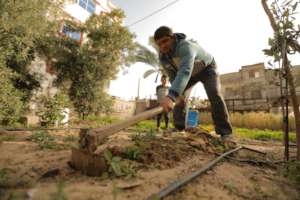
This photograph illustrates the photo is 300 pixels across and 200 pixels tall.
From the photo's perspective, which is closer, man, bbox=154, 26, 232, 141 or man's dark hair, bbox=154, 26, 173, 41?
man, bbox=154, 26, 232, 141

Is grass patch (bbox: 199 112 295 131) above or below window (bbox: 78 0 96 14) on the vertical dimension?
below

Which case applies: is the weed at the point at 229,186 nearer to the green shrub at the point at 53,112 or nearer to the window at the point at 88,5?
the green shrub at the point at 53,112

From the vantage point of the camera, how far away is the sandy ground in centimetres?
100

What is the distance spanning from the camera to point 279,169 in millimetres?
1728

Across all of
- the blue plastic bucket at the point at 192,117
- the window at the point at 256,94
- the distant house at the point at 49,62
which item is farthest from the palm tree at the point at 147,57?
the window at the point at 256,94

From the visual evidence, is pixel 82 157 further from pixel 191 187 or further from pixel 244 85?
pixel 244 85

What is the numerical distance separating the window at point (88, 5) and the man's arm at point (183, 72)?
1293 centimetres

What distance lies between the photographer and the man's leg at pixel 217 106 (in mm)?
2758

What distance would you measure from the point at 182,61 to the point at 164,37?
19.9 inches

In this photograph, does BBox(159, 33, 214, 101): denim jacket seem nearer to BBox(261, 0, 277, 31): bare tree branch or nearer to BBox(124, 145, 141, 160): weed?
BBox(124, 145, 141, 160): weed

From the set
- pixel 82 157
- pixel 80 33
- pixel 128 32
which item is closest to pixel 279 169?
pixel 82 157

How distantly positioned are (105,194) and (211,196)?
65 cm

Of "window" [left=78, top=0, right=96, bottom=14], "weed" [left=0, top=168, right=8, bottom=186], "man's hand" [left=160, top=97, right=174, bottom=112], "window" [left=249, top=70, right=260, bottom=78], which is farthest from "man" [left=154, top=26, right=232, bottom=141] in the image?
"window" [left=249, top=70, right=260, bottom=78]

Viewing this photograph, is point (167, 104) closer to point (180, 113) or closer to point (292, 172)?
point (292, 172)
